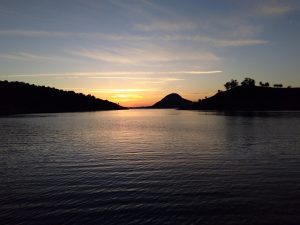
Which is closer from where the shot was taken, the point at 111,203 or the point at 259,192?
the point at 111,203

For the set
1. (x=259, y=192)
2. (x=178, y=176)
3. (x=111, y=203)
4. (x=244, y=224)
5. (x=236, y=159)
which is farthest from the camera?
(x=236, y=159)

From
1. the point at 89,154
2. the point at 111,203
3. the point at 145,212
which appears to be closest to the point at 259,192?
the point at 145,212

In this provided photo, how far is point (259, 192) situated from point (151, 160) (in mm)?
19800

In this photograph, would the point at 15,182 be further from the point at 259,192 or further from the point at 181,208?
the point at 259,192

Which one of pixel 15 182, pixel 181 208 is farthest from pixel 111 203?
pixel 15 182

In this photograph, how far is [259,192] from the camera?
27.0m

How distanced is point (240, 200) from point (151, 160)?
21.0m

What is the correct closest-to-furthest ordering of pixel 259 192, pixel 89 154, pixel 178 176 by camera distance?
1. pixel 259 192
2. pixel 178 176
3. pixel 89 154

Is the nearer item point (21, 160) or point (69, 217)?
point (69, 217)

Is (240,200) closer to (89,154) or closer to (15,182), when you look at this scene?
(15,182)

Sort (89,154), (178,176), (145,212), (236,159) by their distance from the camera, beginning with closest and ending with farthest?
(145,212) < (178,176) < (236,159) < (89,154)

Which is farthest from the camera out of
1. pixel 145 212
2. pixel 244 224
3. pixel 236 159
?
pixel 236 159

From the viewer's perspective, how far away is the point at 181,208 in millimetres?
22844

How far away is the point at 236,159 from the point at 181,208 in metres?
23.7
